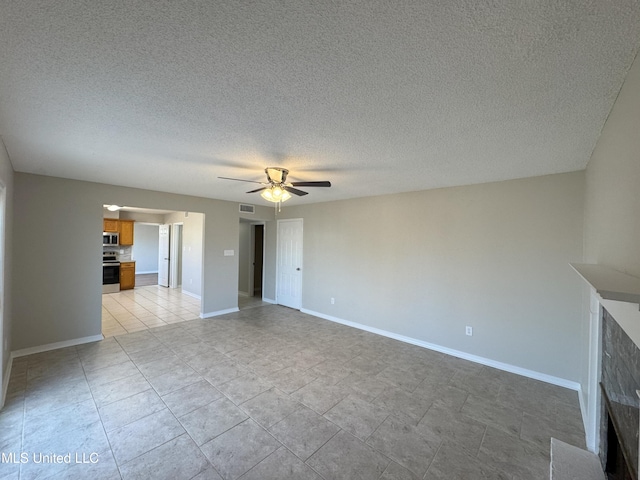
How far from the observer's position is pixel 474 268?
3.48 meters

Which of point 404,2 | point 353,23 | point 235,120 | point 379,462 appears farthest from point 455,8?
point 379,462

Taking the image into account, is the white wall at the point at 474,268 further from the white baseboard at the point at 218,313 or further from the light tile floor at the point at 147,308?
the light tile floor at the point at 147,308

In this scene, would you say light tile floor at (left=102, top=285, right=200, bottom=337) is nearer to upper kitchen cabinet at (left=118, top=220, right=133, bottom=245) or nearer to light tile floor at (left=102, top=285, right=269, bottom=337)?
light tile floor at (left=102, top=285, right=269, bottom=337)

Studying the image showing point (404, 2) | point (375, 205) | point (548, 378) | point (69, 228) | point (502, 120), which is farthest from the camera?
point (375, 205)

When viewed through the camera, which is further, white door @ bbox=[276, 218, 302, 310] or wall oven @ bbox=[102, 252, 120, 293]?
wall oven @ bbox=[102, 252, 120, 293]

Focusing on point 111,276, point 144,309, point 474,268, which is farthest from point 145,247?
point 474,268

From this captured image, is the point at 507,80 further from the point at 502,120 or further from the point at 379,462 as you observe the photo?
the point at 379,462

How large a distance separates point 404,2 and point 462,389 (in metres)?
3.33

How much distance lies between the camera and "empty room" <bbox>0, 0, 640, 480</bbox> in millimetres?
1084

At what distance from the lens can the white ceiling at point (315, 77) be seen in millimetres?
957

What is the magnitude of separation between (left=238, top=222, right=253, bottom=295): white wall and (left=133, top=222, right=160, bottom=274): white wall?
545 cm

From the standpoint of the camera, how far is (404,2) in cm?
90

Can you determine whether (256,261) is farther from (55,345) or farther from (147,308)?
(55,345)

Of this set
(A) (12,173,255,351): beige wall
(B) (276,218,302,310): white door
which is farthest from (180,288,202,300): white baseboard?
(A) (12,173,255,351): beige wall
